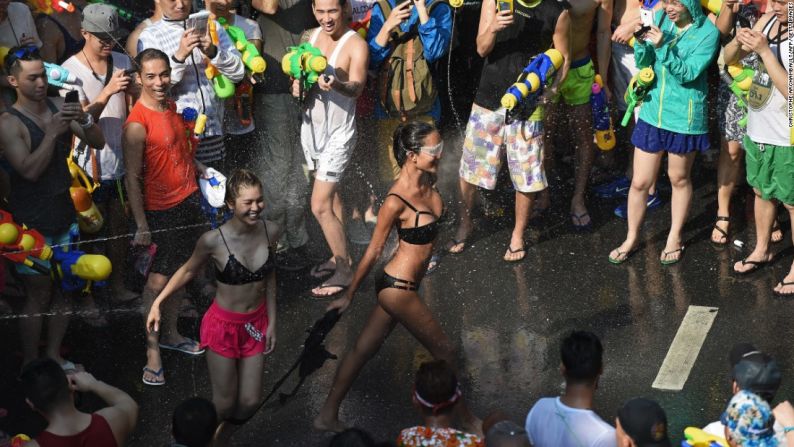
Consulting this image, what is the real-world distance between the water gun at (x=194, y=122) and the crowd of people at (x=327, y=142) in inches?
0.6

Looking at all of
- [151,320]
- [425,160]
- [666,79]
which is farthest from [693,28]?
[151,320]

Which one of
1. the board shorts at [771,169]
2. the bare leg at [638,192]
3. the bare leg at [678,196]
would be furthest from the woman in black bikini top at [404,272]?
the board shorts at [771,169]

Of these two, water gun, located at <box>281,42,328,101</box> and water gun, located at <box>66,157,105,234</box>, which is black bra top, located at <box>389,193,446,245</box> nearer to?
water gun, located at <box>281,42,328,101</box>

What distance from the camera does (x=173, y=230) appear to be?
7609 millimetres

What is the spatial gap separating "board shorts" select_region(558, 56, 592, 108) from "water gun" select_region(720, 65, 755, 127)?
105cm

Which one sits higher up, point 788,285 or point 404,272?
point 404,272

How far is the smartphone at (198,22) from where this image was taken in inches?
307

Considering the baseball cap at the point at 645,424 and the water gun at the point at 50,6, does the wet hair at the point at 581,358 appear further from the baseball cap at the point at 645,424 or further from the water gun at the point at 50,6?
the water gun at the point at 50,6

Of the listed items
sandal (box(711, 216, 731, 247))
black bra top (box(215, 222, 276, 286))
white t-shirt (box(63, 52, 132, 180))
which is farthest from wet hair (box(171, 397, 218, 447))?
sandal (box(711, 216, 731, 247))

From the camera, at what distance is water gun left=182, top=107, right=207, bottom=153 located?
768 cm

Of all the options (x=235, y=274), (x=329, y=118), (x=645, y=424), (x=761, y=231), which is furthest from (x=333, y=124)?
(x=645, y=424)

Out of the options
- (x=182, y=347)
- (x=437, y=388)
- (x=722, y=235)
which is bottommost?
(x=182, y=347)

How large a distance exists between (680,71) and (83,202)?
3.97 meters

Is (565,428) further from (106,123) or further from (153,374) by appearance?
(106,123)
